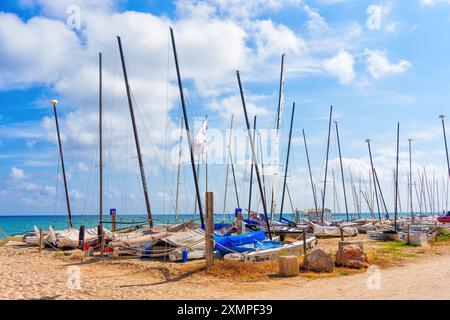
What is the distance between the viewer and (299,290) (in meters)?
13.3

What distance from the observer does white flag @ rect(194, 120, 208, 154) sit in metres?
25.5

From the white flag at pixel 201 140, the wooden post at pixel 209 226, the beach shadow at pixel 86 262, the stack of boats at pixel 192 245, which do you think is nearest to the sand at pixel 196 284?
the wooden post at pixel 209 226

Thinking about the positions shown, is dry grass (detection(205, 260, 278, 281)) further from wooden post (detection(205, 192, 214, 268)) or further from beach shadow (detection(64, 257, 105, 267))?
beach shadow (detection(64, 257, 105, 267))

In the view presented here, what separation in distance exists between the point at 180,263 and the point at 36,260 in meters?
9.51

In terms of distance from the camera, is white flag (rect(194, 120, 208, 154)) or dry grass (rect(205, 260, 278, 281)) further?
white flag (rect(194, 120, 208, 154))

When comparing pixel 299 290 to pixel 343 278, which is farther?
pixel 343 278

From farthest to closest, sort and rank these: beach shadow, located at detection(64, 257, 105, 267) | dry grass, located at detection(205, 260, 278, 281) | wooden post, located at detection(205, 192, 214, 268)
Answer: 1. beach shadow, located at detection(64, 257, 105, 267)
2. wooden post, located at detection(205, 192, 214, 268)
3. dry grass, located at detection(205, 260, 278, 281)

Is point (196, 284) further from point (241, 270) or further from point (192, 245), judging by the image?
point (192, 245)

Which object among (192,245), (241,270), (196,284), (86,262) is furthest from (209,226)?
(86,262)

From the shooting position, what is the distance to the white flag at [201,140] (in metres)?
25.5

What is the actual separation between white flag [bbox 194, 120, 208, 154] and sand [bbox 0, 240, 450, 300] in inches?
317

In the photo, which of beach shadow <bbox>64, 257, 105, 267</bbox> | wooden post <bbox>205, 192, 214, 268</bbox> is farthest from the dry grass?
beach shadow <bbox>64, 257, 105, 267</bbox>
